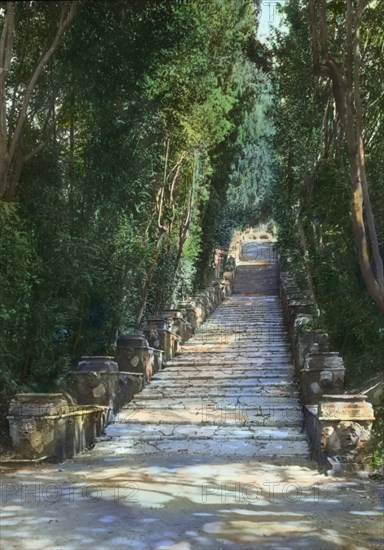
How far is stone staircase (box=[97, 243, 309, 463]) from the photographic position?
7715 millimetres

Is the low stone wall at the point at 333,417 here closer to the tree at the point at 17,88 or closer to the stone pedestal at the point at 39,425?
the stone pedestal at the point at 39,425

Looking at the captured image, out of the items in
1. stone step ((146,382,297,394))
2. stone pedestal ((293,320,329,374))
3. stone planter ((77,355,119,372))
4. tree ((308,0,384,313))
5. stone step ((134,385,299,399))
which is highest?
tree ((308,0,384,313))

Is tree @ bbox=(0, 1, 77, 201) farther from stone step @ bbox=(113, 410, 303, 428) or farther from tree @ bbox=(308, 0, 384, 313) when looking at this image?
stone step @ bbox=(113, 410, 303, 428)

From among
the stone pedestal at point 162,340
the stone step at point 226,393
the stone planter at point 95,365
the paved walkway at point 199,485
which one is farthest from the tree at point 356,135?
the stone pedestal at point 162,340

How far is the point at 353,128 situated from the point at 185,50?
4.58 m

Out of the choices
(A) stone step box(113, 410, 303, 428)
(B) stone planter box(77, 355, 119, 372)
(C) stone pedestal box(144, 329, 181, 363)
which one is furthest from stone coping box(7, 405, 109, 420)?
(C) stone pedestal box(144, 329, 181, 363)

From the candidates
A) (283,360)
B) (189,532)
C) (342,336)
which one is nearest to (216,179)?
(283,360)

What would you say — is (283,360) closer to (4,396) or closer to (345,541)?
(4,396)

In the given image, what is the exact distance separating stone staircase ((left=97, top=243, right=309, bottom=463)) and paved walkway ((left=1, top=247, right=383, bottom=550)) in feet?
0.08

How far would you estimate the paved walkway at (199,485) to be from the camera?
4195mm

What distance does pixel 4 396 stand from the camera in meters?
7.62

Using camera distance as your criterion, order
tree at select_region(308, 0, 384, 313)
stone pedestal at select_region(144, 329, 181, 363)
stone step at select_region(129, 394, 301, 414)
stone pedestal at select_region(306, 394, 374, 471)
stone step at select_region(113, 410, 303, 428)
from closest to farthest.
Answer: tree at select_region(308, 0, 384, 313), stone pedestal at select_region(306, 394, 374, 471), stone step at select_region(113, 410, 303, 428), stone step at select_region(129, 394, 301, 414), stone pedestal at select_region(144, 329, 181, 363)

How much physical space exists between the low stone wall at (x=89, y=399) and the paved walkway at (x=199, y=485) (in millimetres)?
222

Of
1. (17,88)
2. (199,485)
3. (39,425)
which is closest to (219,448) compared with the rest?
(199,485)
